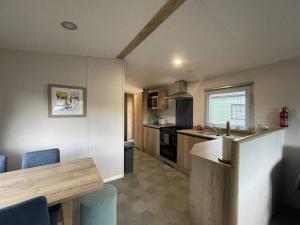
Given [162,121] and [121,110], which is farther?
[162,121]

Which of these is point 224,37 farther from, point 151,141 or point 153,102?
point 151,141

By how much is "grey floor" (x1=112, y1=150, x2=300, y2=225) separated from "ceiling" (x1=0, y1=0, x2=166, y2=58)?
241cm

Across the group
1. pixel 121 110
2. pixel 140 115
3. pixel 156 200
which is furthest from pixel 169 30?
pixel 140 115

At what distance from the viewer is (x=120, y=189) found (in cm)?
263

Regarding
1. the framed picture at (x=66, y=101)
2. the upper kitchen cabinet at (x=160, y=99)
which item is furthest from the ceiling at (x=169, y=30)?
the upper kitchen cabinet at (x=160, y=99)

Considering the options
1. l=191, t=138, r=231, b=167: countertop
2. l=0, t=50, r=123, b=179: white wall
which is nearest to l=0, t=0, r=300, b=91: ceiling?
l=0, t=50, r=123, b=179: white wall

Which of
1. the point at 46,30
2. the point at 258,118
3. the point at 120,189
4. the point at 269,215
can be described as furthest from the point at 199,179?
the point at 46,30

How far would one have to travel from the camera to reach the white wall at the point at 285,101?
2178 millimetres

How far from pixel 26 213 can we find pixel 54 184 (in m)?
0.49

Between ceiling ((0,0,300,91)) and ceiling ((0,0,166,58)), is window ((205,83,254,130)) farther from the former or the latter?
ceiling ((0,0,166,58))

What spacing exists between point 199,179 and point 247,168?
1.59ft

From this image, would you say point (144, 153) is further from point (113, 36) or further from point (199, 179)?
point (113, 36)

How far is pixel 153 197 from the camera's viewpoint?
2402 millimetres

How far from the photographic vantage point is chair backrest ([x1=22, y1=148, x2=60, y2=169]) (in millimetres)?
1772
